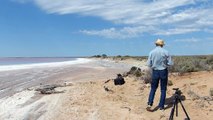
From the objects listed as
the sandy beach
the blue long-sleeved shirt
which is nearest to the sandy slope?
the sandy beach

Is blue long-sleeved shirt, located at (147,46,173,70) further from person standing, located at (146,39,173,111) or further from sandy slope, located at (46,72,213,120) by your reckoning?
sandy slope, located at (46,72,213,120)

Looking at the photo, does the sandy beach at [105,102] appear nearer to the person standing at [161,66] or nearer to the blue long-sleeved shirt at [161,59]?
the person standing at [161,66]

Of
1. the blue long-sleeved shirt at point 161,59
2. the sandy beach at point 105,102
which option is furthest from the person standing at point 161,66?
the sandy beach at point 105,102

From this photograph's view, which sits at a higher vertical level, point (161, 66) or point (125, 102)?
point (161, 66)

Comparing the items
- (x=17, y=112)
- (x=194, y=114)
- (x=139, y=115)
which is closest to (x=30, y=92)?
(x=17, y=112)

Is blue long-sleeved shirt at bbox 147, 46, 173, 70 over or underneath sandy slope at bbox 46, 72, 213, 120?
over

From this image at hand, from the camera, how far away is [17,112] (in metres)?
12.5

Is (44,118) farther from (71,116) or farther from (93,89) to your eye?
(93,89)

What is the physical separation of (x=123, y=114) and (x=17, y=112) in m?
3.13

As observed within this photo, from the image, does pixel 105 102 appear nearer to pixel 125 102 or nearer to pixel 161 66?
pixel 125 102

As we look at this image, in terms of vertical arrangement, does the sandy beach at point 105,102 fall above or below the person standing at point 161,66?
below

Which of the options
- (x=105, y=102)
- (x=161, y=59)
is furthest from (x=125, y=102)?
(x=161, y=59)

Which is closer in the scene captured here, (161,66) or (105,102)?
(161,66)

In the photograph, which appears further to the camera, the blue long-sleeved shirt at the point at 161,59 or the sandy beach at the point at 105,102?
the blue long-sleeved shirt at the point at 161,59
